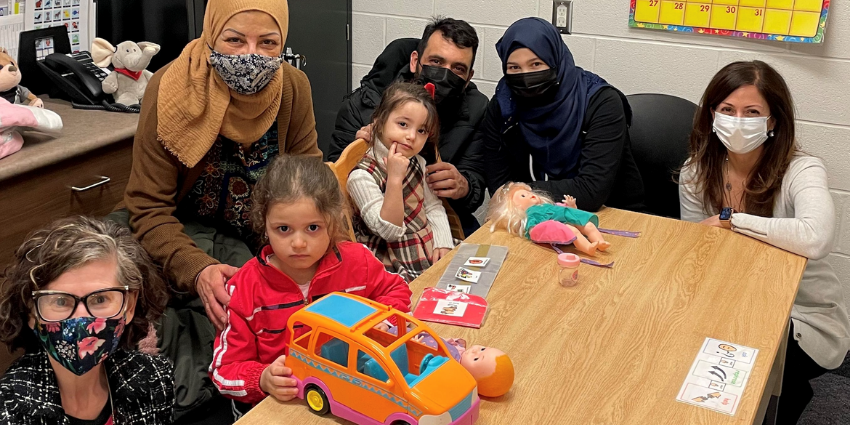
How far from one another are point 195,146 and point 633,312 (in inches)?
47.5

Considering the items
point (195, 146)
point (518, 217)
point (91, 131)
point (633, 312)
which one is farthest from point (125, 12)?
point (633, 312)

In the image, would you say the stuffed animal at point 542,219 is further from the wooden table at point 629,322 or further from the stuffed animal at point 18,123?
the stuffed animal at point 18,123

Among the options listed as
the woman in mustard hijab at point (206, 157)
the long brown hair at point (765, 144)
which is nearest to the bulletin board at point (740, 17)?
the long brown hair at point (765, 144)

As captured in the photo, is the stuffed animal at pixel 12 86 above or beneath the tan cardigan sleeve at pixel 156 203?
above

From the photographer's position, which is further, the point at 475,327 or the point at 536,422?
the point at 475,327

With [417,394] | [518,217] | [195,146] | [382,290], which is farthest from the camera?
[518,217]

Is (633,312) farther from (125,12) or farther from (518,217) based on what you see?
(125,12)

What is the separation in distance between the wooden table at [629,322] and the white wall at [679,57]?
1.02 meters

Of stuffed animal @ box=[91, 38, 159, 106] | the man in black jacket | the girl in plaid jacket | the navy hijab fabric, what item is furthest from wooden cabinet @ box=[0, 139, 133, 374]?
the navy hijab fabric

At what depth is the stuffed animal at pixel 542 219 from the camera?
220 cm

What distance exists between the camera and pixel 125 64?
2797 millimetres

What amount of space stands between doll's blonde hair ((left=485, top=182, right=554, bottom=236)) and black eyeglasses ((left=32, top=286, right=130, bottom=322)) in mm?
1169

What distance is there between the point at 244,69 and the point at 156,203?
433mm

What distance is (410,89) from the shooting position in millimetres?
2346
